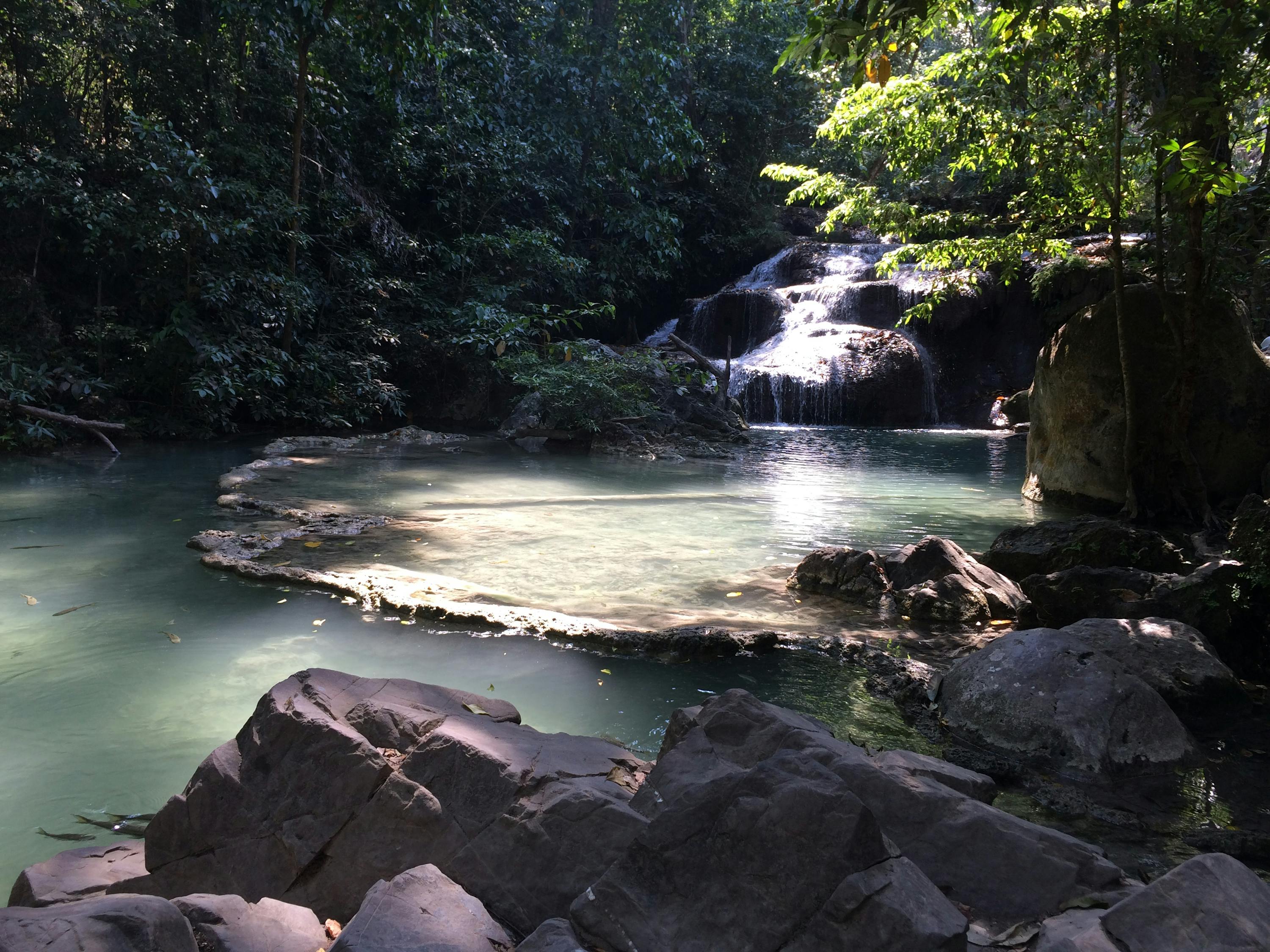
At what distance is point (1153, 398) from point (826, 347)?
1068 cm

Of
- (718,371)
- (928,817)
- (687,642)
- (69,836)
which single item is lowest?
(69,836)

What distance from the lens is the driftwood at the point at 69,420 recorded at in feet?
32.7

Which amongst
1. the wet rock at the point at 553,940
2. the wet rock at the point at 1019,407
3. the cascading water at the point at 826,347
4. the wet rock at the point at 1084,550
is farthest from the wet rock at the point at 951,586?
the cascading water at the point at 826,347

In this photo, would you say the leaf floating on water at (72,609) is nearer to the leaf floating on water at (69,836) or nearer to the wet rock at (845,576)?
the leaf floating on water at (69,836)

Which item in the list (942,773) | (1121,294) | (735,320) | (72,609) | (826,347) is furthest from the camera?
(735,320)

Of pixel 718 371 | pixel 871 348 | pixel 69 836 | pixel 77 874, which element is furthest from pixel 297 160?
pixel 77 874

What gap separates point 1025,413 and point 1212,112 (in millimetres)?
10964

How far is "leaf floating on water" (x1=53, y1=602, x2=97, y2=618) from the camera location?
4480 millimetres

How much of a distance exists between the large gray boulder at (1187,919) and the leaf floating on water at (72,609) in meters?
4.69

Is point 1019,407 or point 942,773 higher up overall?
point 1019,407

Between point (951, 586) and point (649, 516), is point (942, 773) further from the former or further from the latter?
point (649, 516)

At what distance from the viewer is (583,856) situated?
6.48 feet

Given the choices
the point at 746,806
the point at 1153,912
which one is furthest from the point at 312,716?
the point at 1153,912

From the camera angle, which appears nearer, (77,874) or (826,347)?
(77,874)
